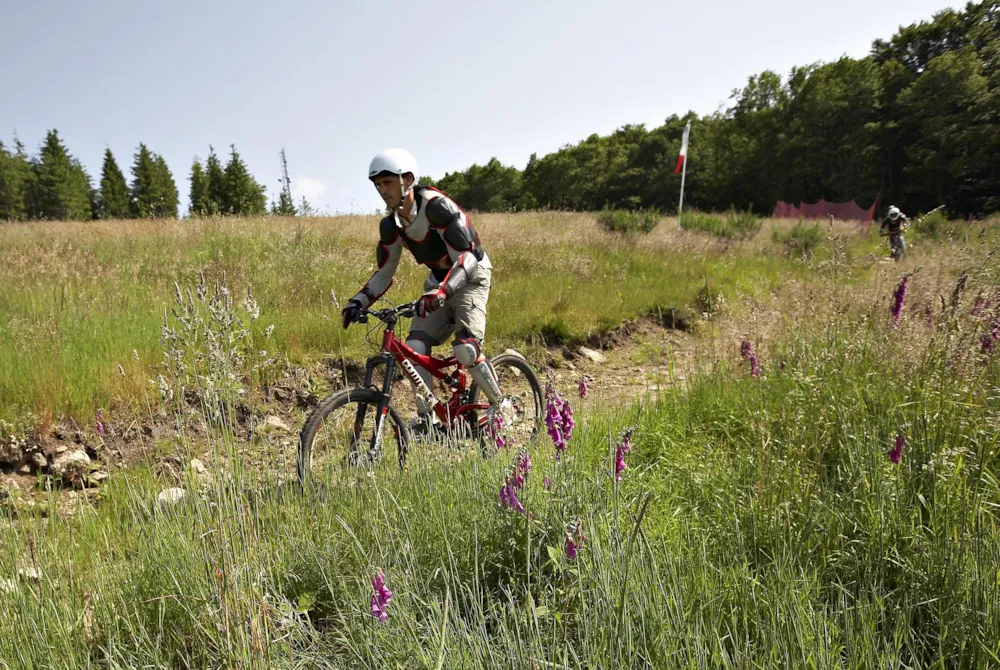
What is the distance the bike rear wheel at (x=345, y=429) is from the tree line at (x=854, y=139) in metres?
21.1

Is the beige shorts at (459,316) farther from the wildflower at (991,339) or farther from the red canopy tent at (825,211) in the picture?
the red canopy tent at (825,211)

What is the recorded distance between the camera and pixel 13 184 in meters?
63.2

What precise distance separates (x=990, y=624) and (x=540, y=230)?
1371 cm

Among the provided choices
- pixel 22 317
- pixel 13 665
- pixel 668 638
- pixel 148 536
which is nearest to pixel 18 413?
pixel 22 317

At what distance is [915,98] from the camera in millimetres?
39844

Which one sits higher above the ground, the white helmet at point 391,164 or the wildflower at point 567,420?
the white helmet at point 391,164

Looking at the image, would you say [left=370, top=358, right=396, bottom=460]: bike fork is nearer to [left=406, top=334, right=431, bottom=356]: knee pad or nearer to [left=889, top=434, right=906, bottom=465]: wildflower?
[left=406, top=334, right=431, bottom=356]: knee pad

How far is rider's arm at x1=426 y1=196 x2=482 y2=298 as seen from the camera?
366cm

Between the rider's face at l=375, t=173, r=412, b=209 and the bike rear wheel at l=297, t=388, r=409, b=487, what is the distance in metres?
1.46

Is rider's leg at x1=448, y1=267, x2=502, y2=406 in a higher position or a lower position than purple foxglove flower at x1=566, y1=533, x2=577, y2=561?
Answer: higher

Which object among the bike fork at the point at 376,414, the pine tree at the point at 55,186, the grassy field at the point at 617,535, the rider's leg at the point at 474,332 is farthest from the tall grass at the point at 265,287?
the pine tree at the point at 55,186

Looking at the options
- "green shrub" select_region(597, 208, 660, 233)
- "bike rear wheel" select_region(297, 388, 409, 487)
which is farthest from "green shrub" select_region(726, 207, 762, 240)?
"bike rear wheel" select_region(297, 388, 409, 487)

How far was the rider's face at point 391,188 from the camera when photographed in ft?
11.6

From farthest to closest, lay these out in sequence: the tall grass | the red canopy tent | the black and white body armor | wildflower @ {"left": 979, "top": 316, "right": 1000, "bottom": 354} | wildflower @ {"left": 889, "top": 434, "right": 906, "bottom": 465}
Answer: the red canopy tent, the tall grass, the black and white body armor, wildflower @ {"left": 979, "top": 316, "right": 1000, "bottom": 354}, wildflower @ {"left": 889, "top": 434, "right": 906, "bottom": 465}
